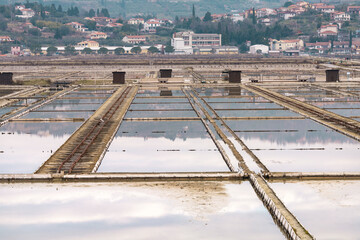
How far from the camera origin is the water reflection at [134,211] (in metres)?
24.1

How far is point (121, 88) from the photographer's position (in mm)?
84312

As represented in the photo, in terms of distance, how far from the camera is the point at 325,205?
27.7 meters

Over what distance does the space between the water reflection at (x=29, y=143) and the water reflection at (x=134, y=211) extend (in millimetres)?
4932

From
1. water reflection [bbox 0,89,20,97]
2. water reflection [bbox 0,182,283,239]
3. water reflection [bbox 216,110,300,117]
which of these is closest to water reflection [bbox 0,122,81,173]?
water reflection [bbox 0,182,283,239]

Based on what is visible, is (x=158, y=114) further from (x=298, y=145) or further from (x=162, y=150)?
(x=298, y=145)

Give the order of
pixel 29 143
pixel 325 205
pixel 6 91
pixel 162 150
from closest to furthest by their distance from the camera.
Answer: pixel 325 205 → pixel 162 150 → pixel 29 143 → pixel 6 91

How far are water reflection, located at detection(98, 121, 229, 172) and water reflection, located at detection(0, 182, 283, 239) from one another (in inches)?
151

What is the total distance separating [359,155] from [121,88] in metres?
50.9

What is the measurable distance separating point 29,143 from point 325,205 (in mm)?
22975

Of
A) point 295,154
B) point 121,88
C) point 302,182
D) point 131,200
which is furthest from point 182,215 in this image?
point 121,88

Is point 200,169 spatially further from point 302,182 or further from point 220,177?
point 302,182

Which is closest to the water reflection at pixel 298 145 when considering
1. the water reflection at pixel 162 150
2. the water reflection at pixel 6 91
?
the water reflection at pixel 162 150

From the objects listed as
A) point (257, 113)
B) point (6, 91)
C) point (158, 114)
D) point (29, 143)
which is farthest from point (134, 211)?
point (6, 91)

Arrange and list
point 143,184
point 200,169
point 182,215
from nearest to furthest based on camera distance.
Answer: point 182,215 → point 143,184 → point 200,169
